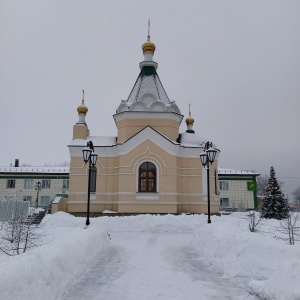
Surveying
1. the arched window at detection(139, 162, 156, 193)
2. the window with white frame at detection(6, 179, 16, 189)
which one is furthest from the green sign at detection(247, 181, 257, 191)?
the window with white frame at detection(6, 179, 16, 189)

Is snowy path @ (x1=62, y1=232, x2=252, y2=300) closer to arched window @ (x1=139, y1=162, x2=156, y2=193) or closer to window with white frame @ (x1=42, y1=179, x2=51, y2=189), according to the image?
arched window @ (x1=139, y1=162, x2=156, y2=193)

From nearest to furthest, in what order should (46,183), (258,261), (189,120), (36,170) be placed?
(258,261)
(189,120)
(46,183)
(36,170)

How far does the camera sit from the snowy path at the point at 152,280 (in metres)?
5.32

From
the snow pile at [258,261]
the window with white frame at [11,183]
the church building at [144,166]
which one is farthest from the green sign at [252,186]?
the snow pile at [258,261]

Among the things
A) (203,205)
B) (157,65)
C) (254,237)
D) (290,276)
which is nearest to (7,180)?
(157,65)

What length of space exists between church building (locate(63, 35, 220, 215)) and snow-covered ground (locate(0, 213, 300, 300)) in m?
9.56

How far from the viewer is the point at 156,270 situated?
23.1 feet

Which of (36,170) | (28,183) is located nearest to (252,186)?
(36,170)

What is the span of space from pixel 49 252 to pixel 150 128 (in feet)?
47.9

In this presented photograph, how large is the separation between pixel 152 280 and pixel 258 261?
2.12 meters

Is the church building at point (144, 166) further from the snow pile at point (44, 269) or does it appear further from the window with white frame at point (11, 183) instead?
the window with white frame at point (11, 183)

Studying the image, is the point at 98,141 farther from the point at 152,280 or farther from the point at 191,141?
the point at 152,280

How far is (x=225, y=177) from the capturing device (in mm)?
36000

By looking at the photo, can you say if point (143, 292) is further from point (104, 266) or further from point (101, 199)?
point (101, 199)
